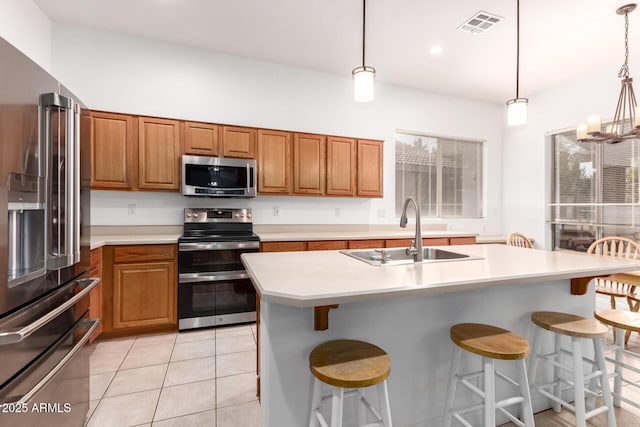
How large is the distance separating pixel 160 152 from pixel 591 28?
4448 mm

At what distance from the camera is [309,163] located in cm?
387

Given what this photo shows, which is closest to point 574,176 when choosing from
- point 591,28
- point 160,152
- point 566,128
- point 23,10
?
point 566,128

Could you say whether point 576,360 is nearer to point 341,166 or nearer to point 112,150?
point 341,166

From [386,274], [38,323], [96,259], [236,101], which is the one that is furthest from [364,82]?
[96,259]

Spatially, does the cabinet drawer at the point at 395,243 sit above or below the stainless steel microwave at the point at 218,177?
below

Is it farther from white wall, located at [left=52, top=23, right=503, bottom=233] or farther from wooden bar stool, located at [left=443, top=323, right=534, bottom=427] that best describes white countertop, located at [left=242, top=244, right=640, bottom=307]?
white wall, located at [left=52, top=23, right=503, bottom=233]

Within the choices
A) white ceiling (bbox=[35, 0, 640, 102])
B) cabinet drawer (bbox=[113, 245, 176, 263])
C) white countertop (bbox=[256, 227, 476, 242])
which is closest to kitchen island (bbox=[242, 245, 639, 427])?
white countertop (bbox=[256, 227, 476, 242])

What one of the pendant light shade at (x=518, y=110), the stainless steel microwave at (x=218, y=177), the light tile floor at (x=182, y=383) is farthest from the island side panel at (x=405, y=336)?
the stainless steel microwave at (x=218, y=177)

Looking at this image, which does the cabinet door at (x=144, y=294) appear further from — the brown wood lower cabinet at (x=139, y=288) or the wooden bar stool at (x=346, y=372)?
the wooden bar stool at (x=346, y=372)

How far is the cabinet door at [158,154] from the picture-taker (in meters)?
3.23

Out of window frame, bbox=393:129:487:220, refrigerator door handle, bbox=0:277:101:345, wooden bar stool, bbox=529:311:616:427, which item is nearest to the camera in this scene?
refrigerator door handle, bbox=0:277:101:345

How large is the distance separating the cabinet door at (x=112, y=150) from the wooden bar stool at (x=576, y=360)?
11.8 ft

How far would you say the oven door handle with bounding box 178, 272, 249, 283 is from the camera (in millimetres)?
3016

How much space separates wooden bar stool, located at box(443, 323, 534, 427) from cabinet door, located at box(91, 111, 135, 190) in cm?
322
